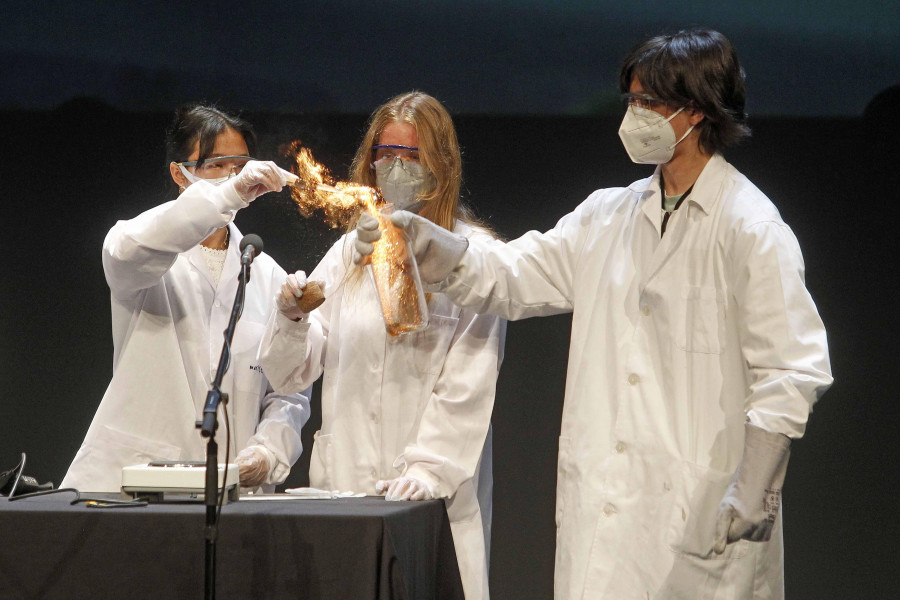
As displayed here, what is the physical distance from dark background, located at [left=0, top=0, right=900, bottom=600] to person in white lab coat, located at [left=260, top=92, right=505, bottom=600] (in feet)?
2.31

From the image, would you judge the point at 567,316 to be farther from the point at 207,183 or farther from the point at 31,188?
the point at 31,188

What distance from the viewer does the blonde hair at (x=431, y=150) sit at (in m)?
2.82

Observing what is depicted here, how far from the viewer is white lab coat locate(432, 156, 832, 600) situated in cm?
222

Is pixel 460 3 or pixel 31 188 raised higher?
pixel 460 3

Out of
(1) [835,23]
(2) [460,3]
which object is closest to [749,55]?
(1) [835,23]

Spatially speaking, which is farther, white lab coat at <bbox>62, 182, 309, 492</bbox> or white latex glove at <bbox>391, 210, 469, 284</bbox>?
white lab coat at <bbox>62, 182, 309, 492</bbox>

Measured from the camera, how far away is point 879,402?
3.84 meters

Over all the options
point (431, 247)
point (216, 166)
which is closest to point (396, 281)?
point (431, 247)

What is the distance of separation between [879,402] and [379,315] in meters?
2.18

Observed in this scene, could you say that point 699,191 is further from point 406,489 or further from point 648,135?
point 406,489

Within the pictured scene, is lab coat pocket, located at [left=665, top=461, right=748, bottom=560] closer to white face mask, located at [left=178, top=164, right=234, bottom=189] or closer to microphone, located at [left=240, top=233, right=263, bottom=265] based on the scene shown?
microphone, located at [left=240, top=233, right=263, bottom=265]

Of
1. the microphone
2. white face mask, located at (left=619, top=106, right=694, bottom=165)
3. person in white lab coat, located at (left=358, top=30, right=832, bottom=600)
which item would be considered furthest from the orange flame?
white face mask, located at (left=619, top=106, right=694, bottom=165)

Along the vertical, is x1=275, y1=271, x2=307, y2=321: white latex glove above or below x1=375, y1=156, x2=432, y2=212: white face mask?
below

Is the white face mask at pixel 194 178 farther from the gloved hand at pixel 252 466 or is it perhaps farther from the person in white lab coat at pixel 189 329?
the gloved hand at pixel 252 466
